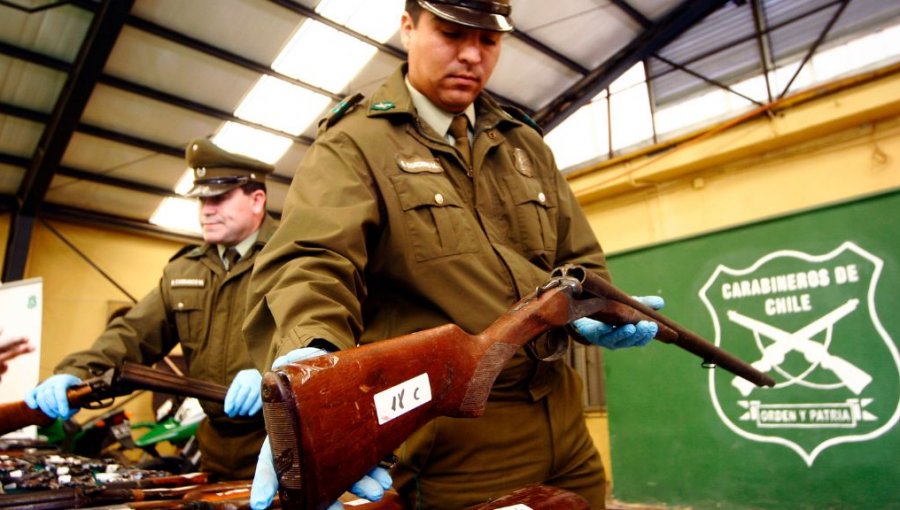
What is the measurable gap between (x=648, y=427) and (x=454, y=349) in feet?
10.5

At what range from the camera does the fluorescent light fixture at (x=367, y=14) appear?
6.70 m

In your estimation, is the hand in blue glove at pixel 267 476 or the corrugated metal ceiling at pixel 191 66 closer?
the hand in blue glove at pixel 267 476

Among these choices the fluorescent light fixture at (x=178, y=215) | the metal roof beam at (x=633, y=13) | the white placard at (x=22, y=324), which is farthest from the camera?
the fluorescent light fixture at (x=178, y=215)

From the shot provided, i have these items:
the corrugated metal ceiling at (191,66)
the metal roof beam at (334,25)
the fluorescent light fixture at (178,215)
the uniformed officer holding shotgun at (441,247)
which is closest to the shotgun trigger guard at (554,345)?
the uniformed officer holding shotgun at (441,247)

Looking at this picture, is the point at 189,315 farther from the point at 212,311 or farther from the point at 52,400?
the point at 52,400

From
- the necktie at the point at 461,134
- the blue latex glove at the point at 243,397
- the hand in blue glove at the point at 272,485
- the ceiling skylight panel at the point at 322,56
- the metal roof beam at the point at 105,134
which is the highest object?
the ceiling skylight panel at the point at 322,56

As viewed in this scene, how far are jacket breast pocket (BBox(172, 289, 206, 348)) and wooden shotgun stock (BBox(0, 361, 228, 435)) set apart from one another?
557 millimetres

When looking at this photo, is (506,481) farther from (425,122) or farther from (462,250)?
(425,122)

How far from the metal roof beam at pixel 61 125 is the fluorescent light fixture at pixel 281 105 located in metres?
1.70

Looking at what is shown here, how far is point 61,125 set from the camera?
7098 mm

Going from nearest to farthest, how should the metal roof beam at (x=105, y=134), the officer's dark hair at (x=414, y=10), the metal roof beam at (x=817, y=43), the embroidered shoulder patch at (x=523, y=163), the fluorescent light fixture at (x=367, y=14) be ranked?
the officer's dark hair at (x=414, y=10) < the embroidered shoulder patch at (x=523, y=163) < the fluorescent light fixture at (x=367, y=14) < the metal roof beam at (x=817, y=43) < the metal roof beam at (x=105, y=134)

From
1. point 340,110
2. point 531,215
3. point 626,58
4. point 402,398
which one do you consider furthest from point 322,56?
Answer: point 402,398

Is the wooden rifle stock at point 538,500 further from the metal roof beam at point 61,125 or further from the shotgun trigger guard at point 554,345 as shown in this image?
the metal roof beam at point 61,125

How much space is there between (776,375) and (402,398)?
3.14m
